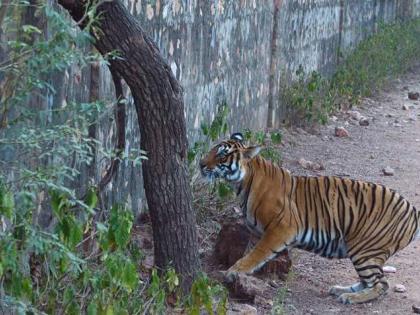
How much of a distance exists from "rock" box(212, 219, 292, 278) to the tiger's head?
350mm

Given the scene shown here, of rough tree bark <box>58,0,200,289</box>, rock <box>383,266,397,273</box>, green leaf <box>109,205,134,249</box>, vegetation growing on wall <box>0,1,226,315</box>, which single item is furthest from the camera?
rock <box>383,266,397,273</box>

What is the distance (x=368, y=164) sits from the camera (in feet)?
38.2

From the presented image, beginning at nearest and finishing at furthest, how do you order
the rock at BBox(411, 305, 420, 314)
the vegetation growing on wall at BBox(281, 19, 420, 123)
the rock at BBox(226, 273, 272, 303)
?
the rock at BBox(226, 273, 272, 303)
the rock at BBox(411, 305, 420, 314)
the vegetation growing on wall at BBox(281, 19, 420, 123)

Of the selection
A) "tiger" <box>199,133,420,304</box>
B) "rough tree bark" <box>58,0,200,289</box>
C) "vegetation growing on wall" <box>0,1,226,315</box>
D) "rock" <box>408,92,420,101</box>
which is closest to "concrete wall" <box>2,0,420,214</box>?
"rough tree bark" <box>58,0,200,289</box>

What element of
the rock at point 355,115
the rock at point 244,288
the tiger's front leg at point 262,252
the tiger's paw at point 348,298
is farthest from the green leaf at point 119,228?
the rock at point 355,115

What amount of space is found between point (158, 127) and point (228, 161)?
1448 millimetres

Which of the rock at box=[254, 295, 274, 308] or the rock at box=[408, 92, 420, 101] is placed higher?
the rock at box=[408, 92, 420, 101]

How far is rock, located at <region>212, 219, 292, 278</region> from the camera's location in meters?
7.28

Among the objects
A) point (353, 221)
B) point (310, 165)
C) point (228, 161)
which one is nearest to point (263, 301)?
point (353, 221)

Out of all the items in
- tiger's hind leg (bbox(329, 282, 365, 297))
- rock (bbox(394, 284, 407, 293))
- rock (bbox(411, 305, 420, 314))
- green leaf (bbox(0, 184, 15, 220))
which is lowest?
rock (bbox(411, 305, 420, 314))

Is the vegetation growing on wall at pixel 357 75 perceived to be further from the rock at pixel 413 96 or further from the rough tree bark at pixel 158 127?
the rough tree bark at pixel 158 127

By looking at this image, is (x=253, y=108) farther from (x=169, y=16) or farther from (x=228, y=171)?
(x=228, y=171)

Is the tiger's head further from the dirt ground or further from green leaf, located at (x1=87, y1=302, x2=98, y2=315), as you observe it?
green leaf, located at (x1=87, y1=302, x2=98, y2=315)

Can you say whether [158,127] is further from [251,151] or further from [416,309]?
[416,309]
